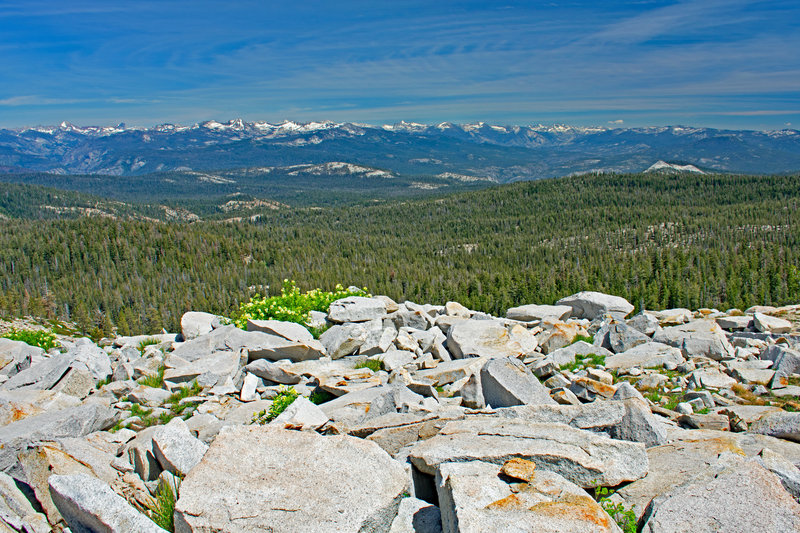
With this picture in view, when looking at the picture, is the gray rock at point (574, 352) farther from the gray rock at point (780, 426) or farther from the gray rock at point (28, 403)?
the gray rock at point (28, 403)

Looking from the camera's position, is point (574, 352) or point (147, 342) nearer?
point (574, 352)

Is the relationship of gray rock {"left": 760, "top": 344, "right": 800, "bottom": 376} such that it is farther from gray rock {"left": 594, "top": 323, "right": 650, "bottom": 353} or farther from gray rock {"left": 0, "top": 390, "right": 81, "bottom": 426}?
gray rock {"left": 0, "top": 390, "right": 81, "bottom": 426}

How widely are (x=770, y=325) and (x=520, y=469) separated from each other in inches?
947

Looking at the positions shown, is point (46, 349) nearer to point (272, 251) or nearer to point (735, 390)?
point (735, 390)

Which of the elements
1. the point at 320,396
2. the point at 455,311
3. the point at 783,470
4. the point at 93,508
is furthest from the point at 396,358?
the point at 783,470

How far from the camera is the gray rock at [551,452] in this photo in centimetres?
724

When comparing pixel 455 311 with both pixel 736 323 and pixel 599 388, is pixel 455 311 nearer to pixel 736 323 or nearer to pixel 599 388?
pixel 599 388

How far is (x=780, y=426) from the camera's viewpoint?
32.5 ft

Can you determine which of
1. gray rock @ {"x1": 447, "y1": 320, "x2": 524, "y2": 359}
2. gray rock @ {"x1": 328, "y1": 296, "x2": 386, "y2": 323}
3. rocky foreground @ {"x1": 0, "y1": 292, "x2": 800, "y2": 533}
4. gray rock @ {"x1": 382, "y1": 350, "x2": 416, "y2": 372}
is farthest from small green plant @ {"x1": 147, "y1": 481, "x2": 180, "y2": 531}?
gray rock @ {"x1": 328, "y1": 296, "x2": 386, "y2": 323}

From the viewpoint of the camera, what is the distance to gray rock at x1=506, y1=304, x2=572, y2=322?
30.9 meters

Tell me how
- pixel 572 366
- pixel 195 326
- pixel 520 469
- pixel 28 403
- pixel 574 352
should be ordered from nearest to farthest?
1. pixel 520 469
2. pixel 28 403
3. pixel 572 366
4. pixel 574 352
5. pixel 195 326

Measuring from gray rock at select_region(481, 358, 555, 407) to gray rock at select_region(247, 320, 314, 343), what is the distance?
27.0ft

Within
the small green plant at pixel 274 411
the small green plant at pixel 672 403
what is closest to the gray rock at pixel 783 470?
the small green plant at pixel 672 403

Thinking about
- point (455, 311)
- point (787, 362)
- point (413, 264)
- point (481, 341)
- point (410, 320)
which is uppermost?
point (481, 341)
